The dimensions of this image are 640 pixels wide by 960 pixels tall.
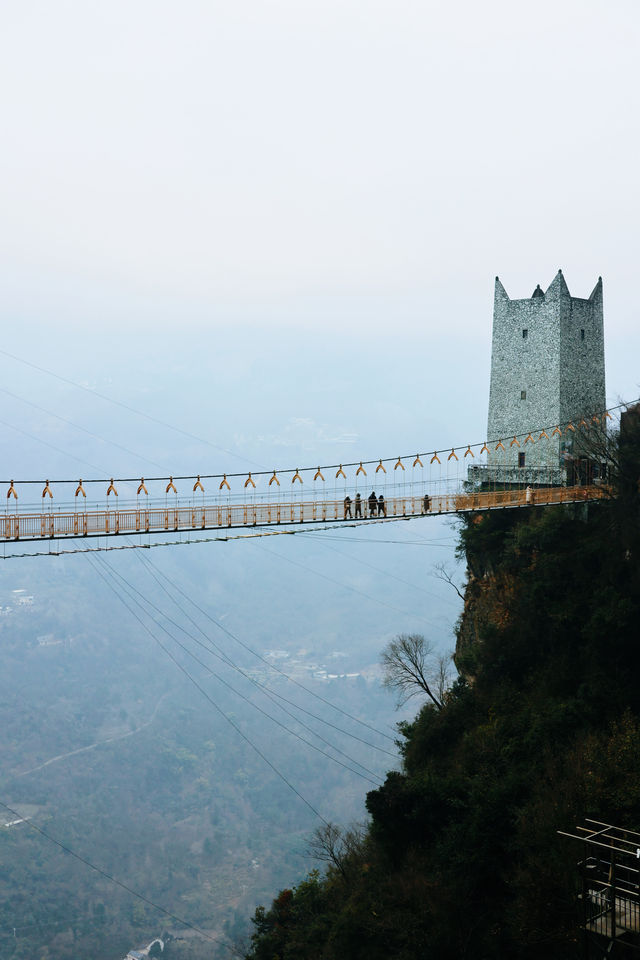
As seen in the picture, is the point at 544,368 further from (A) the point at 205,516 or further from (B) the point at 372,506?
(A) the point at 205,516

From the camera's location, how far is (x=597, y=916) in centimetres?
1565

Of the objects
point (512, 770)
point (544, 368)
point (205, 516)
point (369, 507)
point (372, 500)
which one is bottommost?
point (512, 770)

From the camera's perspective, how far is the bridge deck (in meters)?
23.4

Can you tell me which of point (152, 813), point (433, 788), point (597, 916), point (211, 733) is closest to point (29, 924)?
point (152, 813)

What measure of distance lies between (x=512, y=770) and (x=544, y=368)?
18.6 meters

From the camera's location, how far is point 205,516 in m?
26.5

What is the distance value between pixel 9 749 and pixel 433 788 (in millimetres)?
146788

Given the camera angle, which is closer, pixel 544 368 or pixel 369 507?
pixel 369 507

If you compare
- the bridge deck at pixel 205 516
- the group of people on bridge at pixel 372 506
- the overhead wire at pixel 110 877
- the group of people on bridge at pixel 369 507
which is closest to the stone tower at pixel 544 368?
the bridge deck at pixel 205 516

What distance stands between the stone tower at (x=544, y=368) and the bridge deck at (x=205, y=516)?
19.6ft

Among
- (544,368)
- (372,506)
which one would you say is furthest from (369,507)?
(544,368)

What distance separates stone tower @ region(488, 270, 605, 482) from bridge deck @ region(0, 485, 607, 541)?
597 centimetres

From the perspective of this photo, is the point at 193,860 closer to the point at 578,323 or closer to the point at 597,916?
the point at 578,323

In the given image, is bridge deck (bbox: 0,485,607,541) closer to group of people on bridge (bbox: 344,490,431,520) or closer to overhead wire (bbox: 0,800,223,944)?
group of people on bridge (bbox: 344,490,431,520)
